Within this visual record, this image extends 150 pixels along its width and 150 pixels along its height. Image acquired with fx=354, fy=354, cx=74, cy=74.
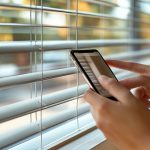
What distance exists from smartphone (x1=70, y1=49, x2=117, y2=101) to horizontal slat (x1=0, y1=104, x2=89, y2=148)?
0.20 meters

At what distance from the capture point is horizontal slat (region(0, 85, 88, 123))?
0.65m

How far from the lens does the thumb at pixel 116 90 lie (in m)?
0.50

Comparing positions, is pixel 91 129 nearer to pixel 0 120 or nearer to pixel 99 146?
pixel 99 146

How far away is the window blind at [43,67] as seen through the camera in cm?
66

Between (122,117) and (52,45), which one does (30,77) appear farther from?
(122,117)

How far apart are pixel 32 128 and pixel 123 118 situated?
11.5 inches

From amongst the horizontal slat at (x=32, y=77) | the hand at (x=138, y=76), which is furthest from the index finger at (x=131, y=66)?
the horizontal slat at (x=32, y=77)

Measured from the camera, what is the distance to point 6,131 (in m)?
0.69

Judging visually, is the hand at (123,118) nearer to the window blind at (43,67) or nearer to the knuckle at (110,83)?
the knuckle at (110,83)

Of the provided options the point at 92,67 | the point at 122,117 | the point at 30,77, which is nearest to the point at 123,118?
the point at 122,117

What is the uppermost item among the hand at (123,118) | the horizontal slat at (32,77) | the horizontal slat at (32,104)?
the horizontal slat at (32,77)

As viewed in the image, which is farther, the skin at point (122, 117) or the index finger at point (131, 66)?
the index finger at point (131, 66)

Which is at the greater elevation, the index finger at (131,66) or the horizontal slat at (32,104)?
the index finger at (131,66)

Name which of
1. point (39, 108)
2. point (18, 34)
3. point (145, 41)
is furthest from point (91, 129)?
point (145, 41)
